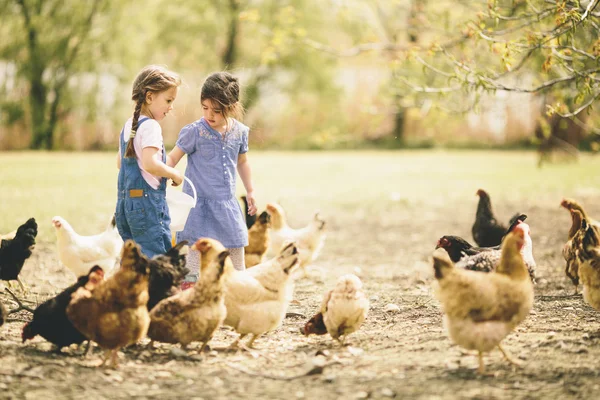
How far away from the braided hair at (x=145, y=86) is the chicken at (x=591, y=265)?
3.32 metres

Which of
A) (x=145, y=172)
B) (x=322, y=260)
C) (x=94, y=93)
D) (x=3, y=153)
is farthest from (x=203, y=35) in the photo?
(x=145, y=172)

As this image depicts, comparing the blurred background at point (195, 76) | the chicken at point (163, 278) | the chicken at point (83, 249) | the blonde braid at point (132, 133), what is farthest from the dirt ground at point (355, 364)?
the blurred background at point (195, 76)

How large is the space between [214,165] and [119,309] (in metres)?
1.77

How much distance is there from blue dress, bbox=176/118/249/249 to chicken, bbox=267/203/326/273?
1.89m

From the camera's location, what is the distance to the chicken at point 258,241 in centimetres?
699

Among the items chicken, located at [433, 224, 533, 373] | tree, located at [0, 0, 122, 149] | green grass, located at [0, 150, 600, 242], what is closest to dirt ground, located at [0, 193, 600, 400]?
chicken, located at [433, 224, 533, 373]

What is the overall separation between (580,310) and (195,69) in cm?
2711

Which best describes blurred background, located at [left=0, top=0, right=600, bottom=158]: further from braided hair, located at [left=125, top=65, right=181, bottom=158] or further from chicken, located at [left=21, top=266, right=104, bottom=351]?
chicken, located at [left=21, top=266, right=104, bottom=351]

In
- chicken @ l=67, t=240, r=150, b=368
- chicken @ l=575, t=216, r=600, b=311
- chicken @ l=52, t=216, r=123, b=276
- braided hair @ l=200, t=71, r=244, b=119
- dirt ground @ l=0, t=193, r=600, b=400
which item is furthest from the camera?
chicken @ l=52, t=216, r=123, b=276

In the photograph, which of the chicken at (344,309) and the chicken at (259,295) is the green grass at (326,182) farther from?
the chicken at (344,309)

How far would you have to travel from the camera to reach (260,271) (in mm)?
4898

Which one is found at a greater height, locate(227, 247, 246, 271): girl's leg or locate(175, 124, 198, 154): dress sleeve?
locate(175, 124, 198, 154): dress sleeve

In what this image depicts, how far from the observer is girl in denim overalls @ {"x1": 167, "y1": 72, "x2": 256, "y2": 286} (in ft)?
18.3

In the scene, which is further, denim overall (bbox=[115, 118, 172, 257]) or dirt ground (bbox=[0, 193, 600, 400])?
denim overall (bbox=[115, 118, 172, 257])
